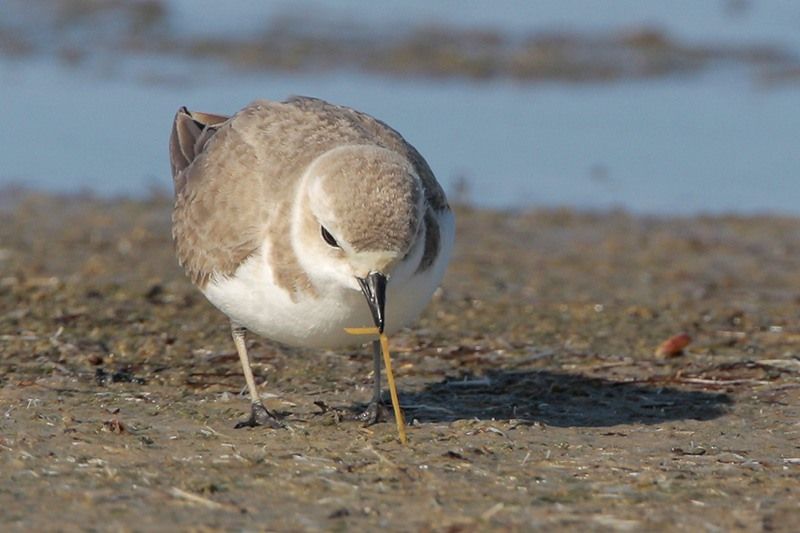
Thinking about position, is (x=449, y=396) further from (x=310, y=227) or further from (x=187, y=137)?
(x=187, y=137)

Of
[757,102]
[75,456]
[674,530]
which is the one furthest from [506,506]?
[757,102]

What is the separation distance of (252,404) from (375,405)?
20.2 inches

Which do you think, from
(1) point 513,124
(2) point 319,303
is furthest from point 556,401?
(1) point 513,124

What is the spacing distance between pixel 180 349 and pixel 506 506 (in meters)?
3.05

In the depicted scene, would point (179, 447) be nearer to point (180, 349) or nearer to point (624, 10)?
point (180, 349)

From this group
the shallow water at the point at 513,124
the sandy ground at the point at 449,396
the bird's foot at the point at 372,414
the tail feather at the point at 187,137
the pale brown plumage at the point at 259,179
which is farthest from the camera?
the shallow water at the point at 513,124

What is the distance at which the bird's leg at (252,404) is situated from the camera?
6285mm

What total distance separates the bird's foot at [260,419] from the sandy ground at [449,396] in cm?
10

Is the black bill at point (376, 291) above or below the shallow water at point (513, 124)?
below

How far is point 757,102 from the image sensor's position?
15883mm

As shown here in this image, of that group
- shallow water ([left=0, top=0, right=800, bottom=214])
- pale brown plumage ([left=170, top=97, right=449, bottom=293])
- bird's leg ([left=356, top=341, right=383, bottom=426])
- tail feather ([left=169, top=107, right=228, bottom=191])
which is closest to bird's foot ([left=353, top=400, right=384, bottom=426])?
bird's leg ([left=356, top=341, right=383, bottom=426])

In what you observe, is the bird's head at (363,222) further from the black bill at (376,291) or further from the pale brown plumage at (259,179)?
the pale brown plumage at (259,179)

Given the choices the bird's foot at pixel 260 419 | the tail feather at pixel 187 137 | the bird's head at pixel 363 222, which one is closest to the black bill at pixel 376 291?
the bird's head at pixel 363 222

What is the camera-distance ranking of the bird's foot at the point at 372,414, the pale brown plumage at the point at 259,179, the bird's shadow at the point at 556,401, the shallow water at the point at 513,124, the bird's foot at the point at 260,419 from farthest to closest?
1. the shallow water at the point at 513,124
2. the bird's shadow at the point at 556,401
3. the bird's foot at the point at 372,414
4. the bird's foot at the point at 260,419
5. the pale brown plumage at the point at 259,179
